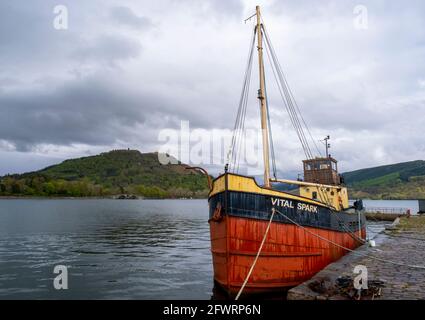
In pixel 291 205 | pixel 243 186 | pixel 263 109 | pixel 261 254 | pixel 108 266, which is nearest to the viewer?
pixel 261 254

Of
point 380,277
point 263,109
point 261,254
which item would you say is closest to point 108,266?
point 261,254

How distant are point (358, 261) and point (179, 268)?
10864mm

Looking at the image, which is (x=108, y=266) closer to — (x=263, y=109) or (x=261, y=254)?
(x=261, y=254)

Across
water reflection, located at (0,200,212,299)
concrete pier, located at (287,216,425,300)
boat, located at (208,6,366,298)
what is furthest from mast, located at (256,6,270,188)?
water reflection, located at (0,200,212,299)

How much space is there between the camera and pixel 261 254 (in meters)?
13.2

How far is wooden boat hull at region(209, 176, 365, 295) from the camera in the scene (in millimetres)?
13023

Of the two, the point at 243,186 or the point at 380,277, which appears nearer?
the point at 380,277

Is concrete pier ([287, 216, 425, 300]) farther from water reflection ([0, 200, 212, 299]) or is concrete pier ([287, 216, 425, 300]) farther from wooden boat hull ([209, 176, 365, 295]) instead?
water reflection ([0, 200, 212, 299])

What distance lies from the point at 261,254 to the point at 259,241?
0.52 m

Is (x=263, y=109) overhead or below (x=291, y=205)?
overhead

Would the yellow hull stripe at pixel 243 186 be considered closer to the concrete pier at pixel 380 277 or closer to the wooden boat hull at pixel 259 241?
the wooden boat hull at pixel 259 241

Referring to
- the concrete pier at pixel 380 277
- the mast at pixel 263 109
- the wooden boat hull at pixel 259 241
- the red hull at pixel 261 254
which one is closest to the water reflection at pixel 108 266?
the red hull at pixel 261 254

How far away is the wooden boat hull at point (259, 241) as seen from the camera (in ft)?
42.7
